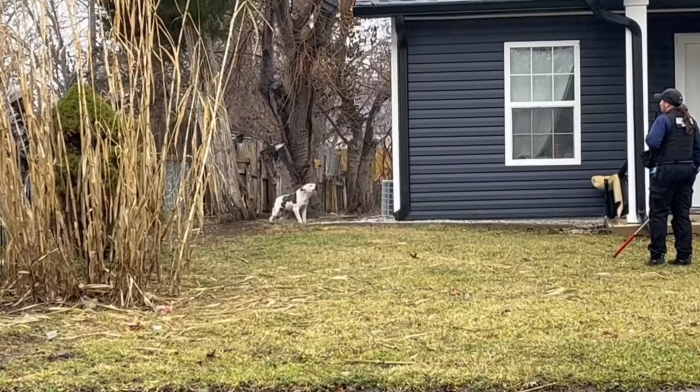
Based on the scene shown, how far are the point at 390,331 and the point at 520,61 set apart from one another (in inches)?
262

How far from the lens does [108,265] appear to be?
5176 mm

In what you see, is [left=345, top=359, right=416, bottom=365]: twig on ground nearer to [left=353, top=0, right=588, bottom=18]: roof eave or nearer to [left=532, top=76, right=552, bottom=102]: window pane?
[left=353, top=0, right=588, bottom=18]: roof eave

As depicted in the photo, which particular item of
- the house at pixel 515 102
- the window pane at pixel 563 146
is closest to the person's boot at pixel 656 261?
the house at pixel 515 102

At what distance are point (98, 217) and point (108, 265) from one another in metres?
0.36

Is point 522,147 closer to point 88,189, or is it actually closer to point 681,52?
point 681,52

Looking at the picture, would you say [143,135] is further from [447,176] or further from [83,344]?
[447,176]

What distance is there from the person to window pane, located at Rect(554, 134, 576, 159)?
350 cm

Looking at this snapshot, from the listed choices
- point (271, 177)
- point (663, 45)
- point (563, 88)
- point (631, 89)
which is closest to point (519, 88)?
point (563, 88)

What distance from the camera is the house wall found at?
9.91m

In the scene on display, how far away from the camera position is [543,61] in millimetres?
10000

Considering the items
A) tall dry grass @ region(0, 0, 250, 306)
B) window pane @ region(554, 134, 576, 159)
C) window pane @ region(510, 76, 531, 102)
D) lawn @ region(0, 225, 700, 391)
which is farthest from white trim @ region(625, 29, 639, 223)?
tall dry grass @ region(0, 0, 250, 306)

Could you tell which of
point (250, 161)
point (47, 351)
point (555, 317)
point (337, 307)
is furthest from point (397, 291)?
point (250, 161)

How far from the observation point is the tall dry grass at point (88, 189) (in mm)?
4984

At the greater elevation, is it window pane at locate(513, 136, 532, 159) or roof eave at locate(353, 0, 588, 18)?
roof eave at locate(353, 0, 588, 18)
